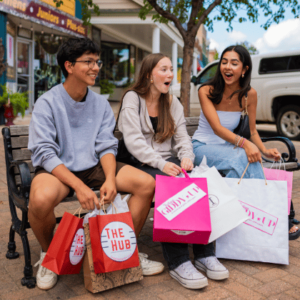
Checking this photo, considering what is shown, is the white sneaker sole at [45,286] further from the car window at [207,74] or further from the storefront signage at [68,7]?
the storefront signage at [68,7]

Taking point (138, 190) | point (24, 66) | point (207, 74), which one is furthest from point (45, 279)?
point (24, 66)

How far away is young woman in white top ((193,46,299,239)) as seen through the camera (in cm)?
306

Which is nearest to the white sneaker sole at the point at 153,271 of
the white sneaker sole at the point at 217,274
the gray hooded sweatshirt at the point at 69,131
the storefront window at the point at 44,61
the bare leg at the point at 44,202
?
the white sneaker sole at the point at 217,274

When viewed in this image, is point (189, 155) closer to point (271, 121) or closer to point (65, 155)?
point (65, 155)

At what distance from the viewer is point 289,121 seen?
938 cm

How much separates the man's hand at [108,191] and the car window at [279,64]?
8.09 metres

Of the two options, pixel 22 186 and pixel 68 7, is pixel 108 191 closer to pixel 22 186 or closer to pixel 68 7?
pixel 22 186

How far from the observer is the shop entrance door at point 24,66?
12.6m

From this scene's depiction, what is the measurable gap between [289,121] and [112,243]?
8316 millimetres

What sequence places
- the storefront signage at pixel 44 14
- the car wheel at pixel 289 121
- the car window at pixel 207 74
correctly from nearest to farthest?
the car wheel at pixel 289 121, the car window at pixel 207 74, the storefront signage at pixel 44 14

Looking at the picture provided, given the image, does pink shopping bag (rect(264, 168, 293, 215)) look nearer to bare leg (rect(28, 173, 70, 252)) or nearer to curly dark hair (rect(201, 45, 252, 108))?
curly dark hair (rect(201, 45, 252, 108))

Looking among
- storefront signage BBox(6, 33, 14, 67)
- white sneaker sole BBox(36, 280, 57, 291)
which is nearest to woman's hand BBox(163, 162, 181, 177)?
white sneaker sole BBox(36, 280, 57, 291)

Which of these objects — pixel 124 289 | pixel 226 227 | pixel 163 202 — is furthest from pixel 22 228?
pixel 226 227

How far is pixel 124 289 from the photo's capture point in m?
2.30
